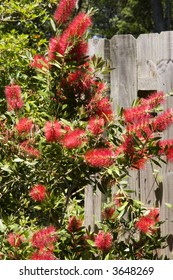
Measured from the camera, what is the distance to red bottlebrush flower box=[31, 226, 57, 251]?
8.95ft

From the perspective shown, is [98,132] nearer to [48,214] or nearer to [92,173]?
[92,173]

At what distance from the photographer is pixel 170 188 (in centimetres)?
342

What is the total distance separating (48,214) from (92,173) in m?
0.40

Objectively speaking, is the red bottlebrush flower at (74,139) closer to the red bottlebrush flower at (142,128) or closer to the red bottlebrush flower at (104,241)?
the red bottlebrush flower at (142,128)

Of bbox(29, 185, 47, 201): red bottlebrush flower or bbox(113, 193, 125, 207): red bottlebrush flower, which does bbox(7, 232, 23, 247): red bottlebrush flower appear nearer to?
bbox(29, 185, 47, 201): red bottlebrush flower

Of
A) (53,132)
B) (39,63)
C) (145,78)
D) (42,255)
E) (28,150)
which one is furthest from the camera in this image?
(145,78)

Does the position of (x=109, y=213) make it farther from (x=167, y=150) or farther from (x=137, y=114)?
(x=137, y=114)

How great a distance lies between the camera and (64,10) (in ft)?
9.92

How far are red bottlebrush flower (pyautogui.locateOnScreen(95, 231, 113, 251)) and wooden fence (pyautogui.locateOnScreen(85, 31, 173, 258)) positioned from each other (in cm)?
58

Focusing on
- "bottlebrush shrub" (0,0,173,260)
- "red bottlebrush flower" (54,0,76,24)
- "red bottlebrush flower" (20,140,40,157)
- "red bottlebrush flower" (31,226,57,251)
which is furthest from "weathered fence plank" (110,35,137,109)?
"red bottlebrush flower" (31,226,57,251)

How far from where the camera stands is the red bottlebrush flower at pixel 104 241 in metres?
2.93

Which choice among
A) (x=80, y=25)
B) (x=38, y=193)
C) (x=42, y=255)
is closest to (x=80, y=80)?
(x=80, y=25)

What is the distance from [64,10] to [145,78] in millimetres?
729
